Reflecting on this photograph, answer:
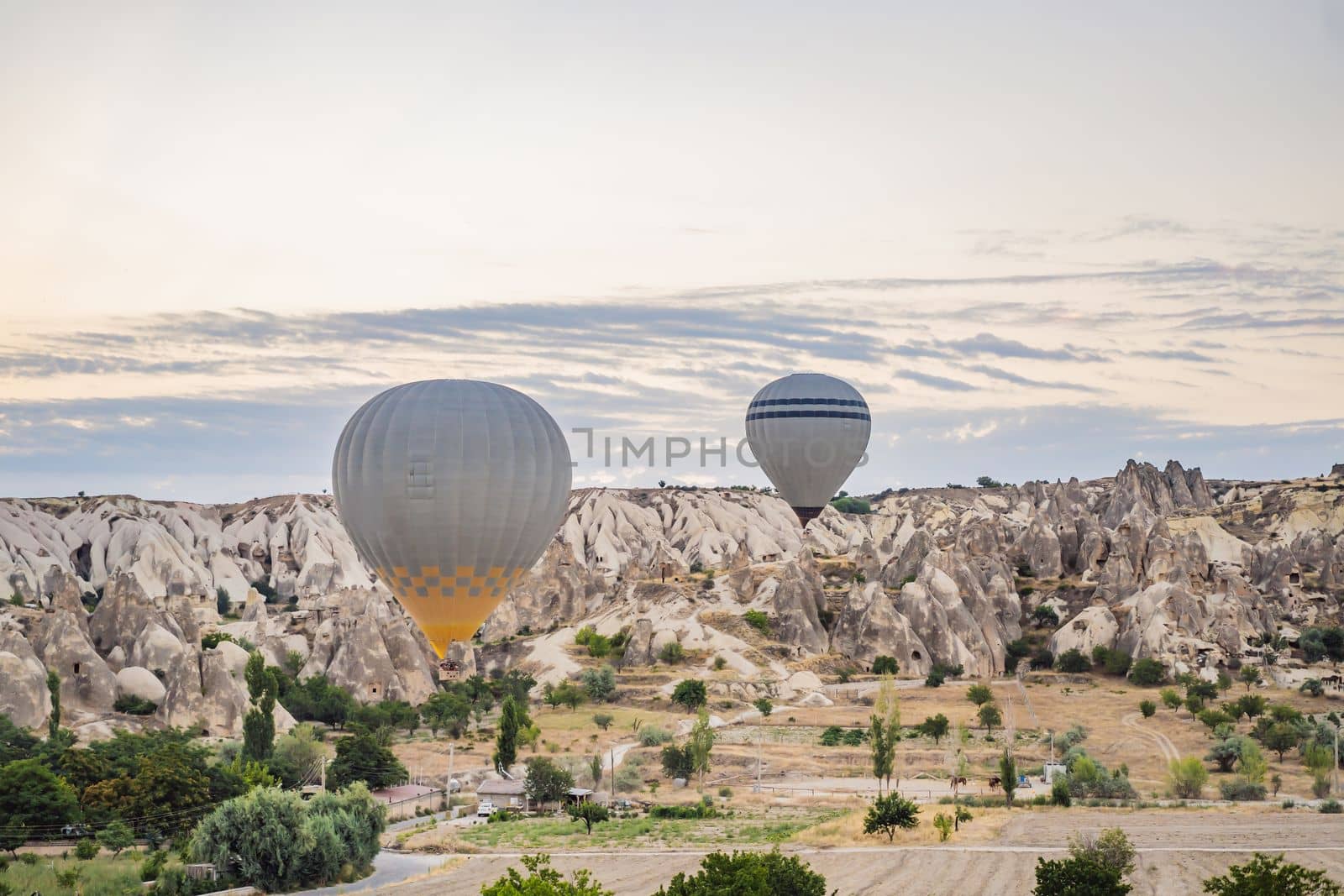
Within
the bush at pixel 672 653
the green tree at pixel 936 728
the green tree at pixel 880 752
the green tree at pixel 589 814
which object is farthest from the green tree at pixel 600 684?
the green tree at pixel 880 752

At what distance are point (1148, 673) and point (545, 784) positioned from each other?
34.4 m

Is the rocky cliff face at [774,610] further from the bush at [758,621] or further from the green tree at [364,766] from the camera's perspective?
the green tree at [364,766]

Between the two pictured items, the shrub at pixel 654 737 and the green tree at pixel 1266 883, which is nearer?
the green tree at pixel 1266 883

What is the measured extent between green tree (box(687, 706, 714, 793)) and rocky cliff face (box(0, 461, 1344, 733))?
16.8m

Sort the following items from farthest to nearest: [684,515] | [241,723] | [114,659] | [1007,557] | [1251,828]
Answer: [684,515], [1007,557], [114,659], [241,723], [1251,828]

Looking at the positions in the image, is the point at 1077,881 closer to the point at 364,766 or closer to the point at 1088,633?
the point at 364,766

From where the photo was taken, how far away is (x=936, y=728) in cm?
5853

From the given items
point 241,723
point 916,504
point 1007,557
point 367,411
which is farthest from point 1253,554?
point 367,411

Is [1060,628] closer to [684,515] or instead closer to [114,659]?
[114,659]

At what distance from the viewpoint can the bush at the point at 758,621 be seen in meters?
75.9

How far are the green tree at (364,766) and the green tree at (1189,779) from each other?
85.4 feet

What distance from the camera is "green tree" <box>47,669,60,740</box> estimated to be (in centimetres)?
5516

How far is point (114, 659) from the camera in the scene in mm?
66312

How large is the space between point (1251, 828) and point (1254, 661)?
33.8 meters
